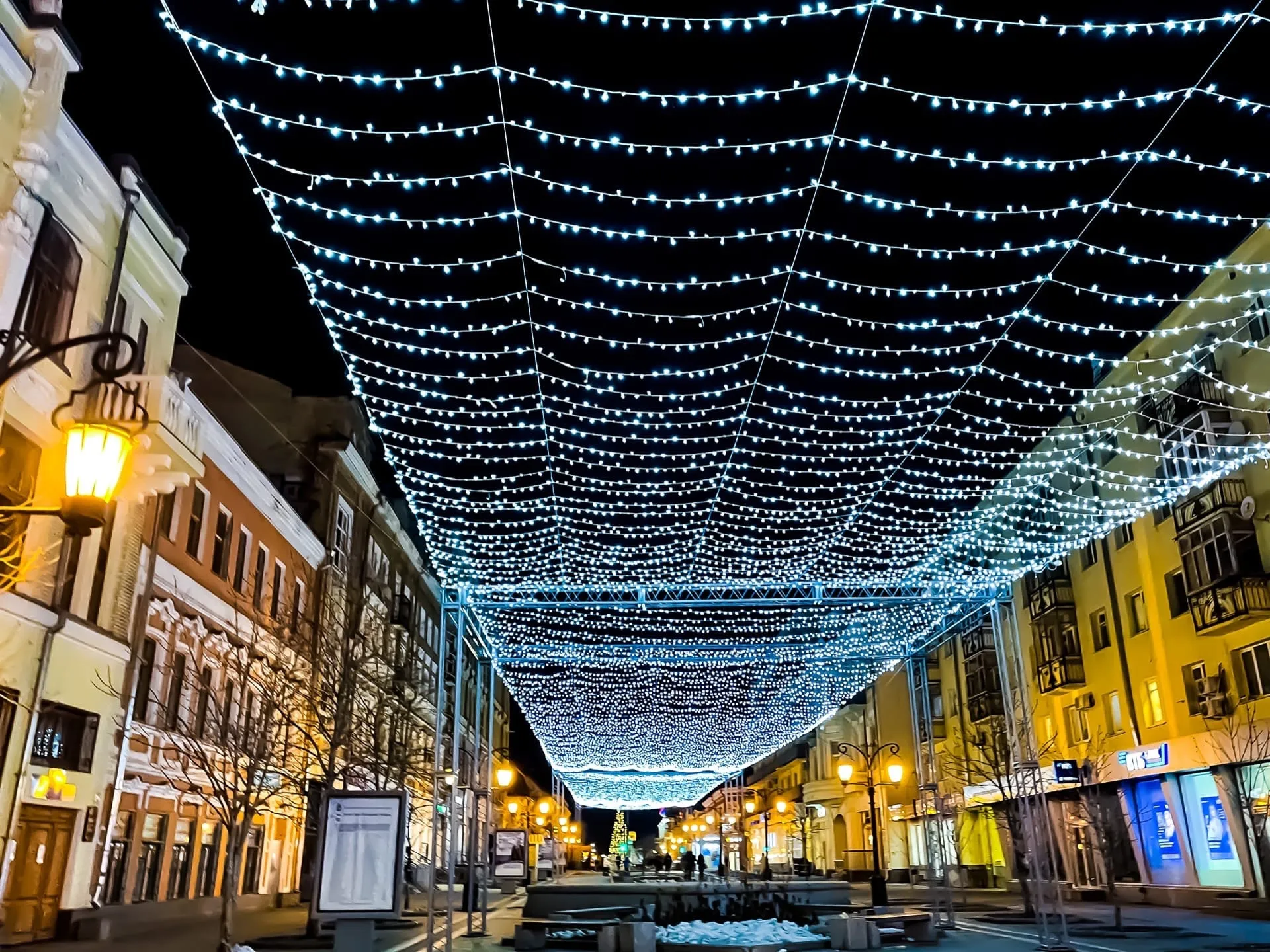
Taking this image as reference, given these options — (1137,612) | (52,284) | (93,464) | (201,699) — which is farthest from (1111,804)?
(93,464)

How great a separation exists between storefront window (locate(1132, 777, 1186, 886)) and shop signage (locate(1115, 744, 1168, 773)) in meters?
0.74

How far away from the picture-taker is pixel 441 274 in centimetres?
1166

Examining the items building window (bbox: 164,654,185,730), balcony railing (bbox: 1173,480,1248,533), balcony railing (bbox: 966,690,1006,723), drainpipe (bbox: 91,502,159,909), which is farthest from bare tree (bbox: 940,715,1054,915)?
building window (bbox: 164,654,185,730)

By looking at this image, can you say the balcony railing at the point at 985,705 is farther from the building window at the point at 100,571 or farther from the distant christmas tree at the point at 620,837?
the distant christmas tree at the point at 620,837

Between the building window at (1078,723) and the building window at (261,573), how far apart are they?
2316cm

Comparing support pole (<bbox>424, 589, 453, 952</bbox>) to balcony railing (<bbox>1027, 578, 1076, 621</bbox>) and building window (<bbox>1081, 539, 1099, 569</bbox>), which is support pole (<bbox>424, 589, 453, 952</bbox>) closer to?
building window (<bbox>1081, 539, 1099, 569</bbox>)

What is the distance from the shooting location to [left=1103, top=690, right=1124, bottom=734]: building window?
26.9 meters

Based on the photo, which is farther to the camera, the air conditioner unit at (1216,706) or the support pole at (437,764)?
the air conditioner unit at (1216,706)

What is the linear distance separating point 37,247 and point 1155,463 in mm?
23672

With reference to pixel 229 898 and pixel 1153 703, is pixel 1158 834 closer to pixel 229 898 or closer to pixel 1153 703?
pixel 1153 703

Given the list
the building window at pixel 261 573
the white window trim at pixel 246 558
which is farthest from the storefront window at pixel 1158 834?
the white window trim at pixel 246 558

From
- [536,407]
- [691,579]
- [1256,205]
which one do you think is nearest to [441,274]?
[536,407]

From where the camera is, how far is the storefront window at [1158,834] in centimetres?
2423

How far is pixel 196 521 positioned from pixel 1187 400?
72.1ft
